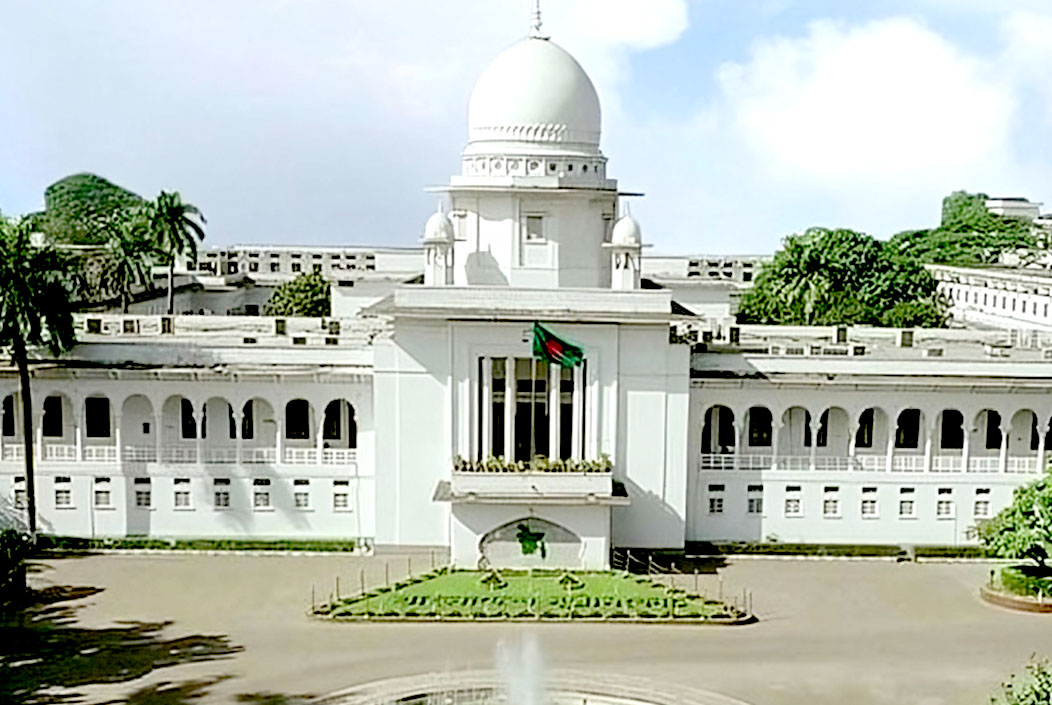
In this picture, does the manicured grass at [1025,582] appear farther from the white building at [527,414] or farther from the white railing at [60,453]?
the white railing at [60,453]

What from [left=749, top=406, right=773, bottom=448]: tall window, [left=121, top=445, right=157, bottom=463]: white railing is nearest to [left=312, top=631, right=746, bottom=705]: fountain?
[left=749, top=406, right=773, bottom=448]: tall window

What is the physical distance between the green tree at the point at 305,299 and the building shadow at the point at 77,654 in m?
41.8

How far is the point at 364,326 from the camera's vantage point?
5691 centimetres

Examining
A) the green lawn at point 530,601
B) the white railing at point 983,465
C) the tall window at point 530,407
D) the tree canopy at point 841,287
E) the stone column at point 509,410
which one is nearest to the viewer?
the green lawn at point 530,601

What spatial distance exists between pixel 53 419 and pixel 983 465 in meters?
36.0

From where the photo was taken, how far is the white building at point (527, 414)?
43.7 metres

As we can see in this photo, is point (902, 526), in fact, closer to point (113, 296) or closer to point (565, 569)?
point (565, 569)

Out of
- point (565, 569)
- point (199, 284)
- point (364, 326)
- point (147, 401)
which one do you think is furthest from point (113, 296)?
point (565, 569)

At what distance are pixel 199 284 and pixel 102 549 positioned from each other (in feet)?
157

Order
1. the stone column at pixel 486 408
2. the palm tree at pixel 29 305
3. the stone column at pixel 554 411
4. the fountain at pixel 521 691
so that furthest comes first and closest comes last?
the stone column at pixel 486 408
the stone column at pixel 554 411
the palm tree at pixel 29 305
the fountain at pixel 521 691

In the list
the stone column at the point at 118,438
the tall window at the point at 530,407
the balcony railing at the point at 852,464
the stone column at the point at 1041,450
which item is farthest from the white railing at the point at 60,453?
the stone column at the point at 1041,450

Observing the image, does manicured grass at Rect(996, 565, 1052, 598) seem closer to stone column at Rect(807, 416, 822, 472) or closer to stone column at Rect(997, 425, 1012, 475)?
stone column at Rect(997, 425, 1012, 475)

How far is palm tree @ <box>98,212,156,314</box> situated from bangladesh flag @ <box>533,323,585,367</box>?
39.4 meters

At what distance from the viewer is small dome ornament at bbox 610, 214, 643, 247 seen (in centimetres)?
4500
